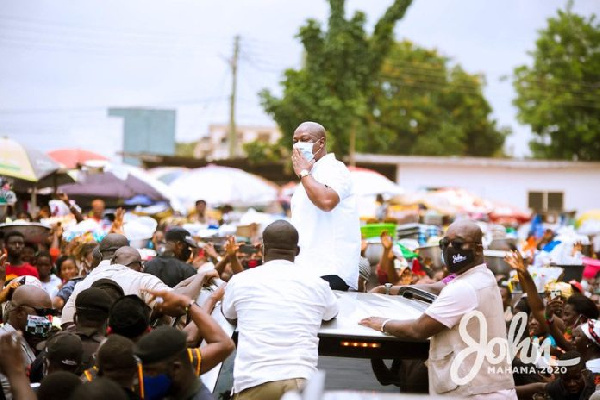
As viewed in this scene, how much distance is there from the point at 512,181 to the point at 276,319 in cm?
4535

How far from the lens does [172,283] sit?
879 centimetres

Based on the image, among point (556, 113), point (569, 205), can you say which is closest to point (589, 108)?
point (556, 113)

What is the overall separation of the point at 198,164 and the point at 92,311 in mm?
42087

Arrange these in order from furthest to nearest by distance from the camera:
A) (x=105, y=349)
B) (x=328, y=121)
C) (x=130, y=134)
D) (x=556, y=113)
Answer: (x=130, y=134) < (x=556, y=113) < (x=328, y=121) < (x=105, y=349)

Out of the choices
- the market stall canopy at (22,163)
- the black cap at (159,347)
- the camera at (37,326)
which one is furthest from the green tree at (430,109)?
the black cap at (159,347)

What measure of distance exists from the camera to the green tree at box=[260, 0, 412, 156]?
35.5 meters

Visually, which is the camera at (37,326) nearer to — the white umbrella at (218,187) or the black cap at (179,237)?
the black cap at (179,237)

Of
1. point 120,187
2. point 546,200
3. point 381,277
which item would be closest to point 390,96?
point 546,200

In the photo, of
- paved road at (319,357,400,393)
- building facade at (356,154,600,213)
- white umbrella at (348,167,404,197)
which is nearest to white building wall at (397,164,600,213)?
building facade at (356,154,600,213)

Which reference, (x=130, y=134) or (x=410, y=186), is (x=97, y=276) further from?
(x=130, y=134)

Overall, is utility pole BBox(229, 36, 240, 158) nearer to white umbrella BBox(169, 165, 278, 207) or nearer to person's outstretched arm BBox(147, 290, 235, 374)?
white umbrella BBox(169, 165, 278, 207)

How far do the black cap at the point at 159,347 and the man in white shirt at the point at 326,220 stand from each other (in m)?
2.47

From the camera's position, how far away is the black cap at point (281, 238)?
5.81 meters

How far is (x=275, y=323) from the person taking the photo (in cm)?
538
